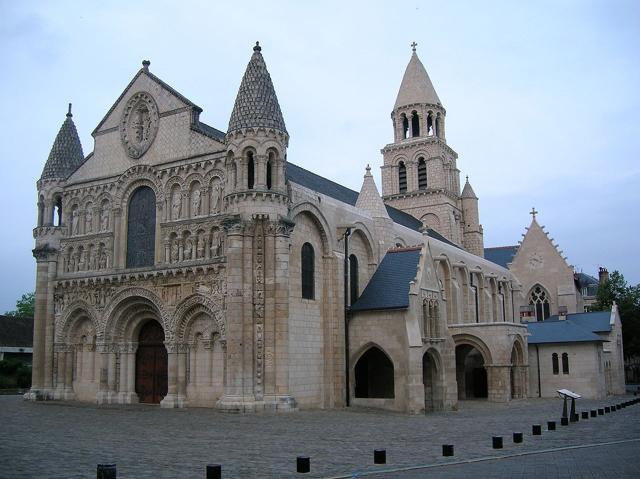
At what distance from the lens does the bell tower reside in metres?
61.1

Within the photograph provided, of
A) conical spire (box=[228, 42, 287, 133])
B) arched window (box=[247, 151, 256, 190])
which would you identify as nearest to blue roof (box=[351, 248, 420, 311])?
arched window (box=[247, 151, 256, 190])

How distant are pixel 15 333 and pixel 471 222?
41.4 metres

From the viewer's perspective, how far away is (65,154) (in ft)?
126

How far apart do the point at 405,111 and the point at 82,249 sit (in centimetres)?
3504

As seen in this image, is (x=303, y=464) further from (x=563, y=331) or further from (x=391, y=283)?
(x=563, y=331)

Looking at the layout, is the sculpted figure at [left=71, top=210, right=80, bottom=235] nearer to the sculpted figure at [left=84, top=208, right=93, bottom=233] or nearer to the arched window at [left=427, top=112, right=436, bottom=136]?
the sculpted figure at [left=84, top=208, right=93, bottom=233]

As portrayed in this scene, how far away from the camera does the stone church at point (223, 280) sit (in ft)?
95.3

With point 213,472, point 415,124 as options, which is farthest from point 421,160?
point 213,472

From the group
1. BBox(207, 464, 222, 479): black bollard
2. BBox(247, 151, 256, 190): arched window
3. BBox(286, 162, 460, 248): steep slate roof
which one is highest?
BBox(286, 162, 460, 248): steep slate roof

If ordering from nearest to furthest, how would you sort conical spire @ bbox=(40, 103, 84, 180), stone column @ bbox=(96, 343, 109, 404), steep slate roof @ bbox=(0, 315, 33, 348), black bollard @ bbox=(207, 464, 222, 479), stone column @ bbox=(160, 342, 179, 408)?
1. black bollard @ bbox=(207, 464, 222, 479)
2. stone column @ bbox=(160, 342, 179, 408)
3. stone column @ bbox=(96, 343, 109, 404)
4. conical spire @ bbox=(40, 103, 84, 180)
5. steep slate roof @ bbox=(0, 315, 33, 348)

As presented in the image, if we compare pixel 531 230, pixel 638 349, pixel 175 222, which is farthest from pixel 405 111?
pixel 175 222

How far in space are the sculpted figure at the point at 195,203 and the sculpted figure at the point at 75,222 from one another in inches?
307

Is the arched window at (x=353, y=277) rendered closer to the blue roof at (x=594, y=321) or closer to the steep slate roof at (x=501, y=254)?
the blue roof at (x=594, y=321)

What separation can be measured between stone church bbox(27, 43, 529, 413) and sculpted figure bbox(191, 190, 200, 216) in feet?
0.20
